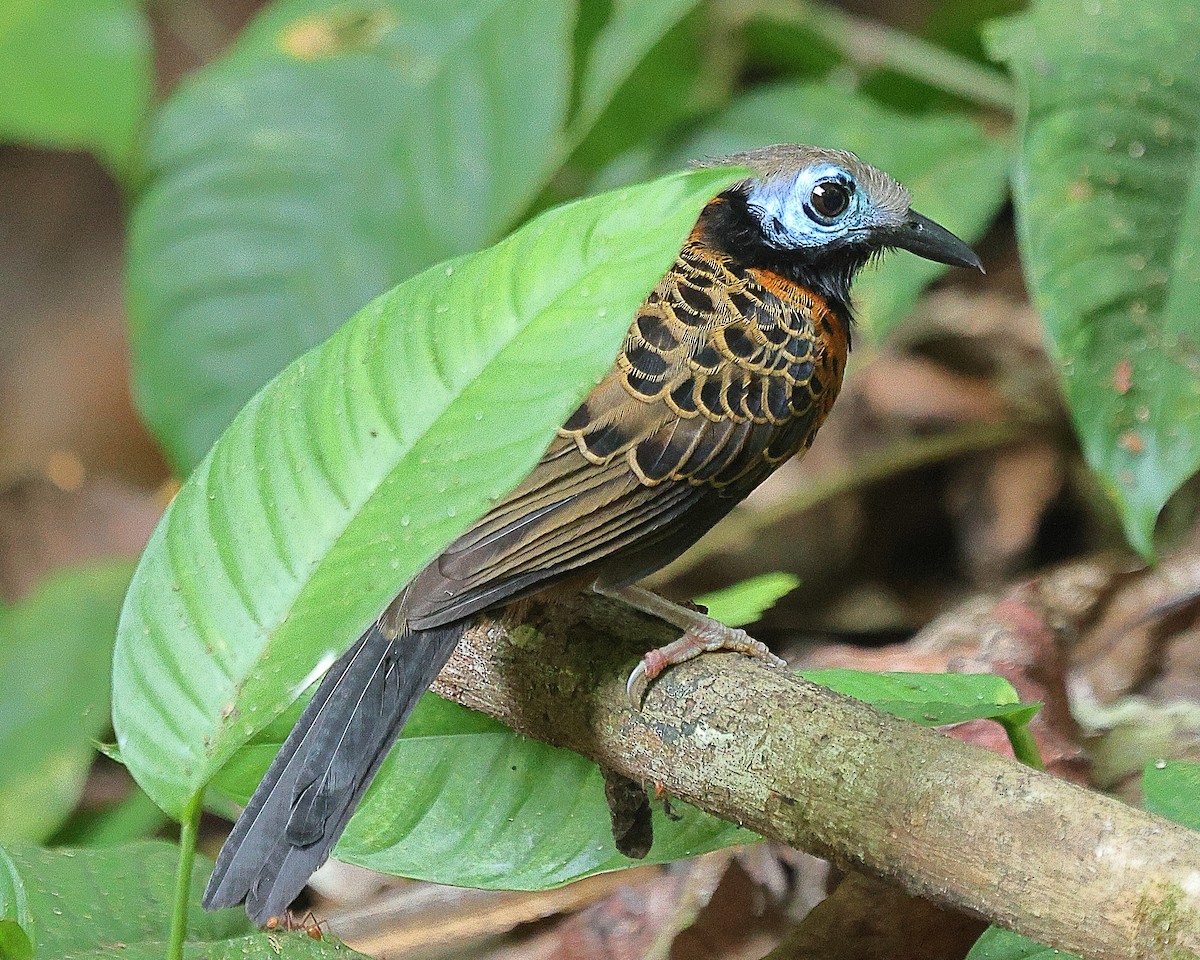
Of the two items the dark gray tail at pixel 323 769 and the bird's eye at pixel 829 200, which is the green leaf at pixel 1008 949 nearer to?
the dark gray tail at pixel 323 769

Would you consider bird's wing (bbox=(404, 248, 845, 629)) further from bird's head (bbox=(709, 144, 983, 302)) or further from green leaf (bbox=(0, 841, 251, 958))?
green leaf (bbox=(0, 841, 251, 958))

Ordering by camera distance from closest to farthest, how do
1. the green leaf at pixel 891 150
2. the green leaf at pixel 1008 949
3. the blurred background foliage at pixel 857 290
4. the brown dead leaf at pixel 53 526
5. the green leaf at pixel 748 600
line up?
the green leaf at pixel 1008 949 < the green leaf at pixel 748 600 < the blurred background foliage at pixel 857 290 < the green leaf at pixel 891 150 < the brown dead leaf at pixel 53 526

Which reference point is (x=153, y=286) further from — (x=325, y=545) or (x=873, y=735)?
(x=873, y=735)

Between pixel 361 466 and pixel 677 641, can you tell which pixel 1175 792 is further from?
pixel 361 466

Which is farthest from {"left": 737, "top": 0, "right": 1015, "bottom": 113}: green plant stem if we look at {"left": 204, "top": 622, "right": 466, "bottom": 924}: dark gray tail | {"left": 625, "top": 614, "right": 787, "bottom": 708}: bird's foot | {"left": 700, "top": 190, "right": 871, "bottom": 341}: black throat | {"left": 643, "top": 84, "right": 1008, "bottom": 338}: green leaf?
{"left": 204, "top": 622, "right": 466, "bottom": 924}: dark gray tail

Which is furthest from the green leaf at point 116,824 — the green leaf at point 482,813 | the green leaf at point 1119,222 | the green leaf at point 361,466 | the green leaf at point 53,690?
the green leaf at point 1119,222

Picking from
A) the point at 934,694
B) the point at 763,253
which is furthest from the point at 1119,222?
the point at 934,694
